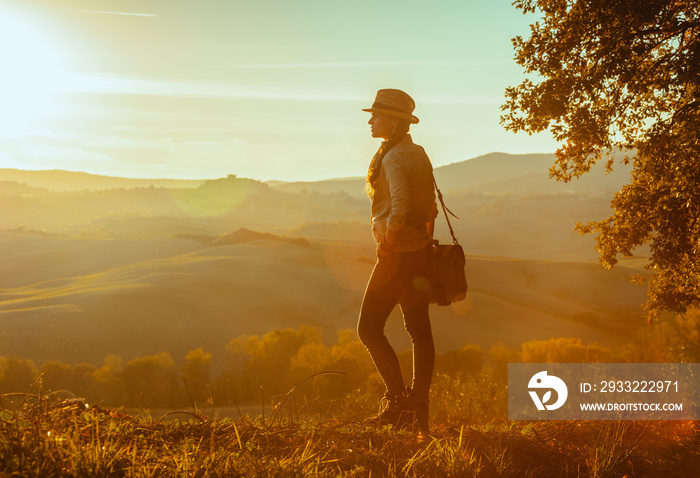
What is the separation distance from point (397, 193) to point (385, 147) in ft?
1.71

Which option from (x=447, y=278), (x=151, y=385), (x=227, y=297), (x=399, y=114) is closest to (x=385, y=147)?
(x=399, y=114)

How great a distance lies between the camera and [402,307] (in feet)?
18.2

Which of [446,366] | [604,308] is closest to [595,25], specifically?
[446,366]

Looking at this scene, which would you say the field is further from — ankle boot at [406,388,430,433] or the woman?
the woman

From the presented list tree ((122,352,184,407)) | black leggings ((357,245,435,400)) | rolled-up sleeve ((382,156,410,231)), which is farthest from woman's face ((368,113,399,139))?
tree ((122,352,184,407))

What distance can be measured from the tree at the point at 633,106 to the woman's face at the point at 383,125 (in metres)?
3.18

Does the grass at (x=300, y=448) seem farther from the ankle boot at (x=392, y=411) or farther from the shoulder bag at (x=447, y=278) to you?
the shoulder bag at (x=447, y=278)

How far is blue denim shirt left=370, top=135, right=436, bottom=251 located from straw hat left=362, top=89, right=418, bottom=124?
0.62ft

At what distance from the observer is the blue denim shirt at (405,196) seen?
5.23 meters

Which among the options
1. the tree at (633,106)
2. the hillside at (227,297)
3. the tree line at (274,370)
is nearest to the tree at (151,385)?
the tree line at (274,370)

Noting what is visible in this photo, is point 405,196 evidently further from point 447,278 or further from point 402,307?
point 402,307

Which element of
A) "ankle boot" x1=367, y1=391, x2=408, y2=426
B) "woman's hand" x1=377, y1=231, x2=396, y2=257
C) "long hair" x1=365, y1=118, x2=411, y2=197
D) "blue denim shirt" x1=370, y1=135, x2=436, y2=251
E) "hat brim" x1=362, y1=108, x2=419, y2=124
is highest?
"hat brim" x1=362, y1=108, x2=419, y2=124

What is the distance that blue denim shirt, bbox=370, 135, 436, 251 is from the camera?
523 centimetres

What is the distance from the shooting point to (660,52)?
8.15 m
